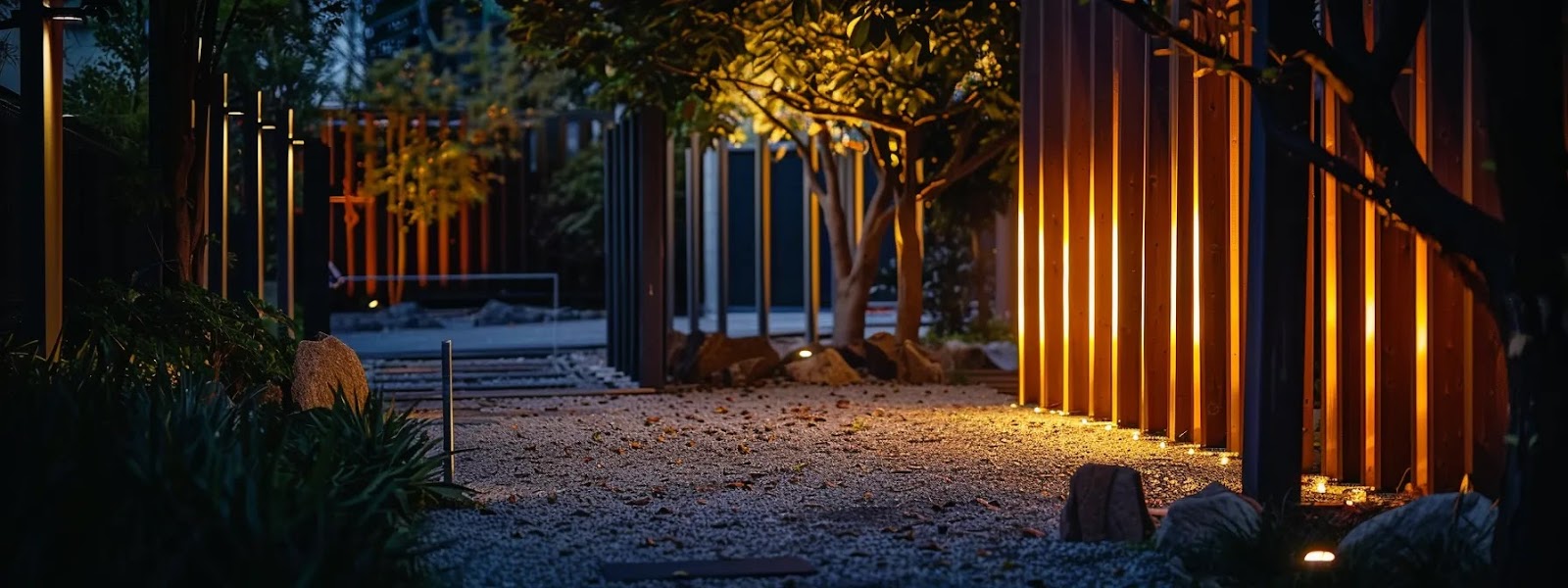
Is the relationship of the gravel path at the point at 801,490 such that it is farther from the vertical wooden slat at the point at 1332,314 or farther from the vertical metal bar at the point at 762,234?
the vertical metal bar at the point at 762,234

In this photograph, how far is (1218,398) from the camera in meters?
9.14

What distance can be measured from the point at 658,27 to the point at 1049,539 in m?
7.90

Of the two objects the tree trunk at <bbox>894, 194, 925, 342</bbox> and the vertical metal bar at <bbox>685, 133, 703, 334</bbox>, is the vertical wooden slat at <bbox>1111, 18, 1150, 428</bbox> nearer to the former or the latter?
the tree trunk at <bbox>894, 194, 925, 342</bbox>

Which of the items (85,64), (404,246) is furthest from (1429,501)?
(404,246)

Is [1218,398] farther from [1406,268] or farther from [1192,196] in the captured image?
[1406,268]

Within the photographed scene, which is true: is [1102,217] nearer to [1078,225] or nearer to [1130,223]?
[1130,223]

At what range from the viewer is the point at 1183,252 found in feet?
31.0

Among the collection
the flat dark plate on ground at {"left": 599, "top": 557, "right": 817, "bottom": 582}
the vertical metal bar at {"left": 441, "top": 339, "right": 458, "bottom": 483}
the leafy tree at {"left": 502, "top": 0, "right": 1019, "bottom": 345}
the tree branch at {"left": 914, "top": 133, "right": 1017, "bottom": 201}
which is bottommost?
the flat dark plate on ground at {"left": 599, "top": 557, "right": 817, "bottom": 582}

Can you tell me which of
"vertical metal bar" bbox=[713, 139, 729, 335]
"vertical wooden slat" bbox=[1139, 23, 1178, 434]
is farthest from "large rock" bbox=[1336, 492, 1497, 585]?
"vertical metal bar" bbox=[713, 139, 729, 335]

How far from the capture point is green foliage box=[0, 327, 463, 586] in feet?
14.3

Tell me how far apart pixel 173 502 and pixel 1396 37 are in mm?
3785

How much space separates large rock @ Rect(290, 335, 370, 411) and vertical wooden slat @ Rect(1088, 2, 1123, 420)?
14.9ft

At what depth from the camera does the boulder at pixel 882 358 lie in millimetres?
14570

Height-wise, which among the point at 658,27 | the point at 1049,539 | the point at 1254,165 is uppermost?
the point at 658,27
